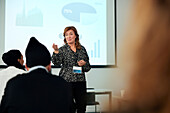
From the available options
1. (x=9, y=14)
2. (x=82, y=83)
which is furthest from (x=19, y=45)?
(x=82, y=83)

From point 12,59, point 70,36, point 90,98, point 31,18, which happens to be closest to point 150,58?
point 12,59

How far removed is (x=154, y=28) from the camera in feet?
0.74

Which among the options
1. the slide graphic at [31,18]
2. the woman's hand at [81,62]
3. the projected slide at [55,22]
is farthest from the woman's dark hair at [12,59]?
the slide graphic at [31,18]

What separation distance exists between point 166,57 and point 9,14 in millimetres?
4299

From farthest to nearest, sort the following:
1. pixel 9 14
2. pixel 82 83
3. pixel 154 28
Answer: pixel 9 14
pixel 82 83
pixel 154 28

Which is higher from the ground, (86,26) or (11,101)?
(86,26)

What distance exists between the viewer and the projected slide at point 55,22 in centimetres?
422

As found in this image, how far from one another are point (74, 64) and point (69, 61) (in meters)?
0.07

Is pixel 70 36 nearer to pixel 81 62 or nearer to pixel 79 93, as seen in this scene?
pixel 81 62

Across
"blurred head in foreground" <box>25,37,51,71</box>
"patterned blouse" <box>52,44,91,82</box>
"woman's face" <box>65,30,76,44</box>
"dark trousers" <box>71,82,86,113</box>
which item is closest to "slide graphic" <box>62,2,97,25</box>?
"woman's face" <box>65,30,76,44</box>

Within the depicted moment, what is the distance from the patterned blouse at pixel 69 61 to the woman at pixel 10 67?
426mm

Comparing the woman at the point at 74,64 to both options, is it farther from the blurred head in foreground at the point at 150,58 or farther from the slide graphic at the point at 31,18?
the blurred head in foreground at the point at 150,58

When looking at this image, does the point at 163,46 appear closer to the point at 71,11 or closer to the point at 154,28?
the point at 154,28

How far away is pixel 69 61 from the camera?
104 inches
